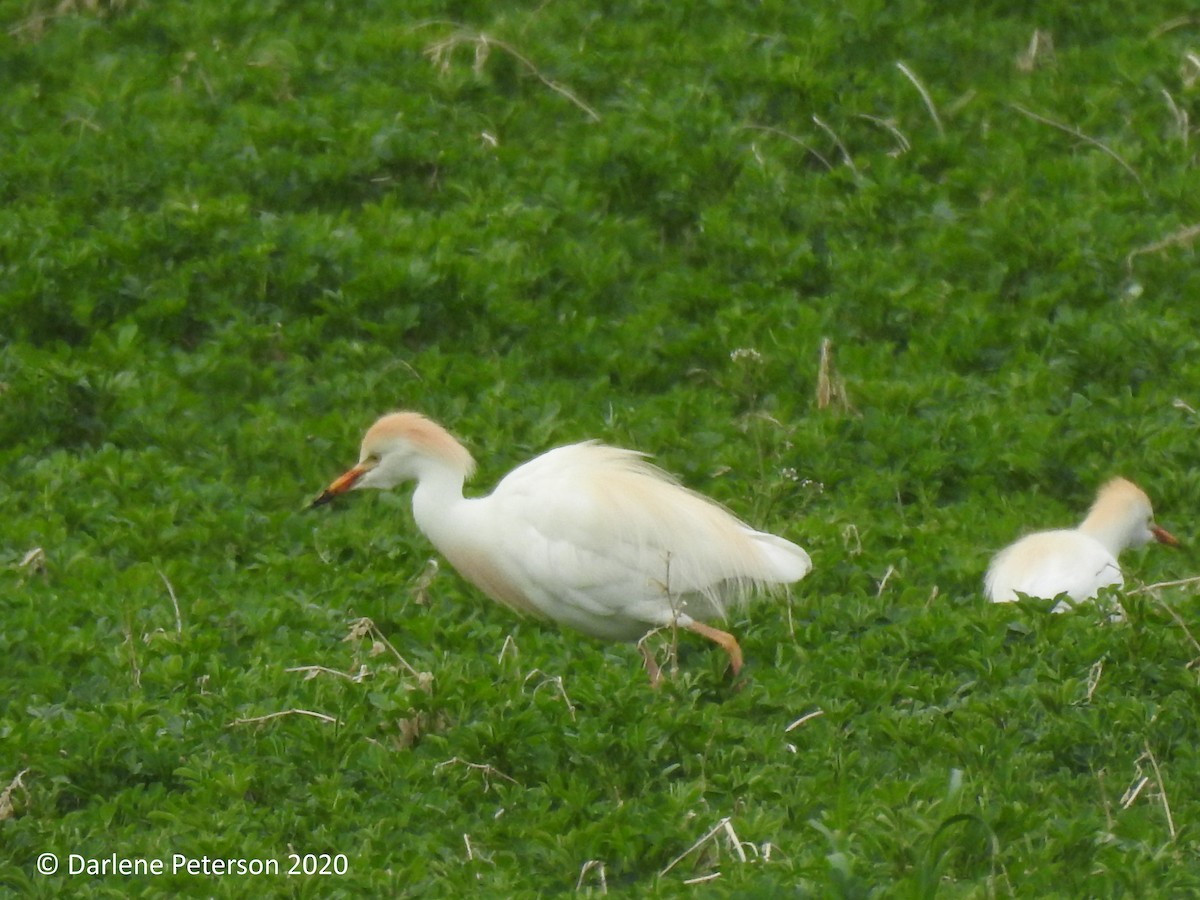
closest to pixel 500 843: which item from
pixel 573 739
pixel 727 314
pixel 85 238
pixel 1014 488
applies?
pixel 573 739

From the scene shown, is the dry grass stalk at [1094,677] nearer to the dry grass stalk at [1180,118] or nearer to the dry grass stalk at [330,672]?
the dry grass stalk at [330,672]

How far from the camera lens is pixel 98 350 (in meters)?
8.63

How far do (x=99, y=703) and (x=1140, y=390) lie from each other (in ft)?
14.6

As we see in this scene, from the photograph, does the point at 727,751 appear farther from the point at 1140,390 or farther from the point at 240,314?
the point at 240,314

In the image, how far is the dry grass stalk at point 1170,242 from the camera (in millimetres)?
9172

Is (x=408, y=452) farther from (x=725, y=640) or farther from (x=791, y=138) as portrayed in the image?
(x=791, y=138)

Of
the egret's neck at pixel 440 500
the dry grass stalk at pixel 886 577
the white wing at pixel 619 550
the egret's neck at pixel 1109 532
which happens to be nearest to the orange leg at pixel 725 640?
the white wing at pixel 619 550

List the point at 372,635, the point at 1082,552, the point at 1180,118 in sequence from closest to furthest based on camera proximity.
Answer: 1. the point at 372,635
2. the point at 1082,552
3. the point at 1180,118

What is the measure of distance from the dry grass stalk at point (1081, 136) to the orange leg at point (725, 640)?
14.6ft

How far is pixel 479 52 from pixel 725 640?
518cm

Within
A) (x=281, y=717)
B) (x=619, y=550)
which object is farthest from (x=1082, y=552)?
(x=281, y=717)

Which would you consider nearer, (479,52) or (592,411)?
(592,411)

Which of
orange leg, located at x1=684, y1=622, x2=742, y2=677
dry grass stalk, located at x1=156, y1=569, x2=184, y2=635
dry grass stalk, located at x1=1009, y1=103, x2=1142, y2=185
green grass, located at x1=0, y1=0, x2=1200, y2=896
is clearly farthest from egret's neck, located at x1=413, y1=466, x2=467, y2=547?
dry grass stalk, located at x1=1009, y1=103, x2=1142, y2=185

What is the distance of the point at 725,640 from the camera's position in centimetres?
636
